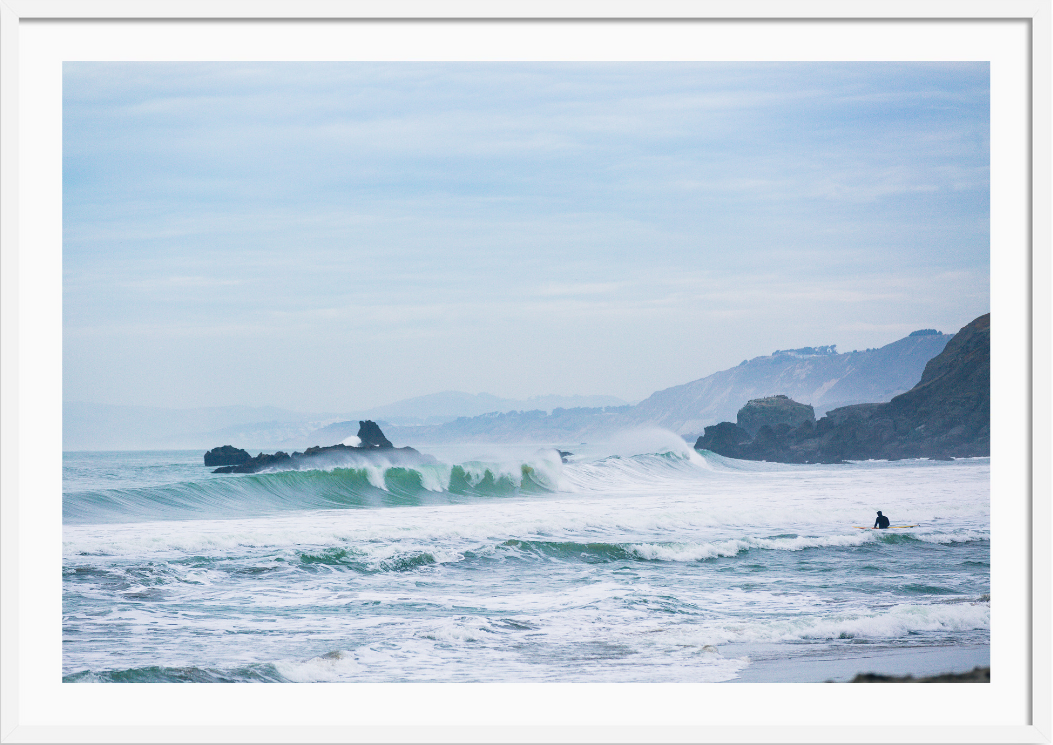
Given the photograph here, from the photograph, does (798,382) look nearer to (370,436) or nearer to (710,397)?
(710,397)

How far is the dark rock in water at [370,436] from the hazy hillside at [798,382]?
183 cm

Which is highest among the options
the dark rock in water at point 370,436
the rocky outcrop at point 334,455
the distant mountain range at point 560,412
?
the distant mountain range at point 560,412

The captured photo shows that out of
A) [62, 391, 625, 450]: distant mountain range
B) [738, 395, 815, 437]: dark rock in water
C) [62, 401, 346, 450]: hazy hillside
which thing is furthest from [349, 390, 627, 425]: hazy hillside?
[738, 395, 815, 437]: dark rock in water

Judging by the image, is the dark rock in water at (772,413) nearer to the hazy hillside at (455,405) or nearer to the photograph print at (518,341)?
the photograph print at (518,341)

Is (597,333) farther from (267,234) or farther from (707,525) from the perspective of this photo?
(267,234)

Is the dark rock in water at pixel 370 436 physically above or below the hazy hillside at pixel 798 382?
below

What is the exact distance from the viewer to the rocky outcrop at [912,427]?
3566 millimetres

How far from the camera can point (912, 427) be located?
582 centimetres

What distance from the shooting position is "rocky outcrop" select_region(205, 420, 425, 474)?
5.47 m

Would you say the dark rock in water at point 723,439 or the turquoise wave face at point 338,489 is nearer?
the turquoise wave face at point 338,489

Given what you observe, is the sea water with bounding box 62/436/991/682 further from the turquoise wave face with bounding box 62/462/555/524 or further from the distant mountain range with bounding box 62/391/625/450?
the distant mountain range with bounding box 62/391/625/450

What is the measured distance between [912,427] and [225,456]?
17.0 ft
